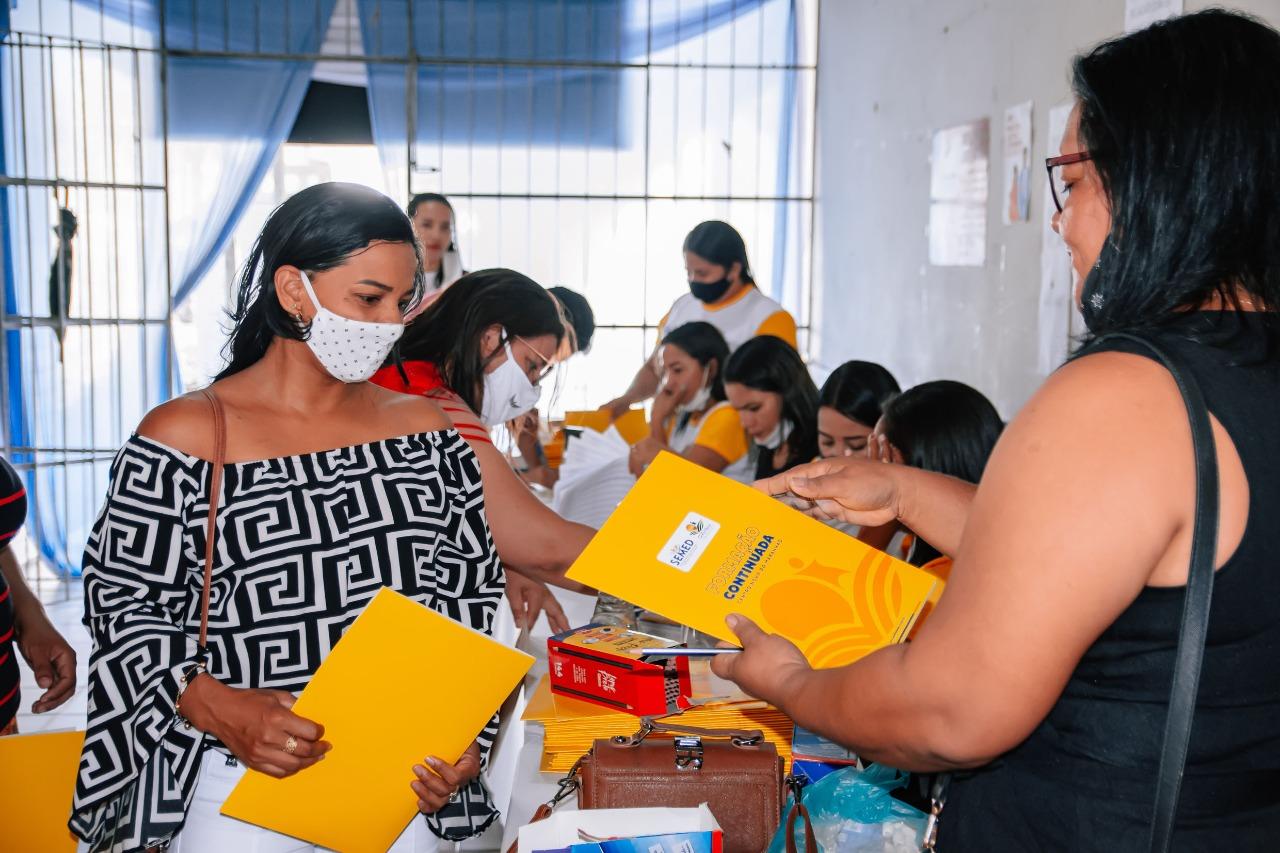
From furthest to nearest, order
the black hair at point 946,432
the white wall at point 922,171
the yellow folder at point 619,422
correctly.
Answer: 1. the yellow folder at point 619,422
2. the white wall at point 922,171
3. the black hair at point 946,432

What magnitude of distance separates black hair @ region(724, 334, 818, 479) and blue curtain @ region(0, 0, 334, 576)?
12.5 ft

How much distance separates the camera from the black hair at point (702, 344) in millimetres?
4449

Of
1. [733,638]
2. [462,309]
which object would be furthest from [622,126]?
[733,638]

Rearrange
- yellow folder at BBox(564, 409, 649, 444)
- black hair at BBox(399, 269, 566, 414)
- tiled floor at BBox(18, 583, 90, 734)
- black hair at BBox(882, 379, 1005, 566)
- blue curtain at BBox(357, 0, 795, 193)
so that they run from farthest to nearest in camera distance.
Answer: blue curtain at BBox(357, 0, 795, 193)
yellow folder at BBox(564, 409, 649, 444)
tiled floor at BBox(18, 583, 90, 734)
black hair at BBox(882, 379, 1005, 566)
black hair at BBox(399, 269, 566, 414)

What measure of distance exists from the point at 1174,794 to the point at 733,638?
1.43 ft

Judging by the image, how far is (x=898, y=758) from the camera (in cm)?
97

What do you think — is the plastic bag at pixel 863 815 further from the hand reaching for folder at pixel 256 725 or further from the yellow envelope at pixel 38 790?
the yellow envelope at pixel 38 790

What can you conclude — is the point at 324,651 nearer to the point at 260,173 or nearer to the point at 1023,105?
the point at 1023,105

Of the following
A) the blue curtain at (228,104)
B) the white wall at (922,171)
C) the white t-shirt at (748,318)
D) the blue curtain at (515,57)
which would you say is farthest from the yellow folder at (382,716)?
the blue curtain at (228,104)

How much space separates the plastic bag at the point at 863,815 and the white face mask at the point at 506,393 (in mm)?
→ 1186

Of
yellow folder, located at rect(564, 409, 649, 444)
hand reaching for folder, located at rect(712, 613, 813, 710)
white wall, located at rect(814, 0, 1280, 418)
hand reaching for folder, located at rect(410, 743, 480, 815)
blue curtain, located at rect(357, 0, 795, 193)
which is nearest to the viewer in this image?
hand reaching for folder, located at rect(712, 613, 813, 710)

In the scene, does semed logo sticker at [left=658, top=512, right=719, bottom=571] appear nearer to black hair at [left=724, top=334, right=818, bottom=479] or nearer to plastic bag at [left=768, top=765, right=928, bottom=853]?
plastic bag at [left=768, top=765, right=928, bottom=853]

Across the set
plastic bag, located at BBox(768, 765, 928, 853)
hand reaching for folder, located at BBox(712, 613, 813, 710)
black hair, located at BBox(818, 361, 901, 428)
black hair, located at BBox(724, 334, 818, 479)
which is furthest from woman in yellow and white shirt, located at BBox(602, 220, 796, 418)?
hand reaching for folder, located at BBox(712, 613, 813, 710)

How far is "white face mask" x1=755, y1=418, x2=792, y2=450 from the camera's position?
392 cm
